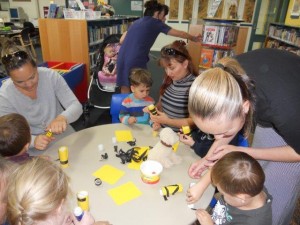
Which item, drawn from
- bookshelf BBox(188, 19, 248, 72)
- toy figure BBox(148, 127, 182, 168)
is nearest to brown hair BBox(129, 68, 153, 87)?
toy figure BBox(148, 127, 182, 168)

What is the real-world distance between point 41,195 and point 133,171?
1.86 ft

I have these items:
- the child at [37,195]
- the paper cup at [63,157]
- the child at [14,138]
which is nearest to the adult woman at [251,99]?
the child at [37,195]

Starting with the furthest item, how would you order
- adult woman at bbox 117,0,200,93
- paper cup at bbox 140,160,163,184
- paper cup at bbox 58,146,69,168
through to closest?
adult woman at bbox 117,0,200,93 → paper cup at bbox 58,146,69,168 → paper cup at bbox 140,160,163,184

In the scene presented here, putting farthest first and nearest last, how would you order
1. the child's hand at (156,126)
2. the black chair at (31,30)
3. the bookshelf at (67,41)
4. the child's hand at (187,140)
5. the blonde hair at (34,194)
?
1. the black chair at (31,30)
2. the bookshelf at (67,41)
3. the child's hand at (156,126)
4. the child's hand at (187,140)
5. the blonde hair at (34,194)

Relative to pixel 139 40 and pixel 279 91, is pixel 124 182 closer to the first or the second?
pixel 279 91

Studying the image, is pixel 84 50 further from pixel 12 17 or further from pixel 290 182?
pixel 12 17

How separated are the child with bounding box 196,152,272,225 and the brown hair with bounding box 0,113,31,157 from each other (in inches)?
39.1

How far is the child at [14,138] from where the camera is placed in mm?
1251

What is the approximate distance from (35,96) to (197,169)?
4.30ft

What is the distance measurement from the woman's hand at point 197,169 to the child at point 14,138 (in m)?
0.93

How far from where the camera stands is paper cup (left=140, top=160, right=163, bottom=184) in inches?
46.4

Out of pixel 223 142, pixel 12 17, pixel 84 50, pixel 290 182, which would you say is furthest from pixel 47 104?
pixel 12 17

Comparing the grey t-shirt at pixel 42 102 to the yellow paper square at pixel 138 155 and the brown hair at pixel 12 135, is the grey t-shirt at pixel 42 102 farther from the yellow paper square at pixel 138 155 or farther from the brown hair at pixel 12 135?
the yellow paper square at pixel 138 155

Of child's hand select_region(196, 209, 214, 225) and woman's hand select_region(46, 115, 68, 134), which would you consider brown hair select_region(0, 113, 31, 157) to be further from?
child's hand select_region(196, 209, 214, 225)
